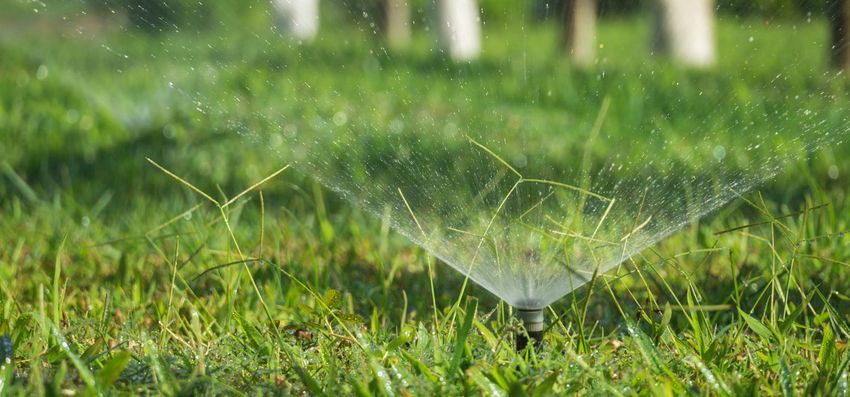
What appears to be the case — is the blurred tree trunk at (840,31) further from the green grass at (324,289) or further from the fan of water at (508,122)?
the green grass at (324,289)

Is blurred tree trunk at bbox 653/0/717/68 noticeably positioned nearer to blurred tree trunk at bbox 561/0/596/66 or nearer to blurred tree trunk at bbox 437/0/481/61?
blurred tree trunk at bbox 561/0/596/66

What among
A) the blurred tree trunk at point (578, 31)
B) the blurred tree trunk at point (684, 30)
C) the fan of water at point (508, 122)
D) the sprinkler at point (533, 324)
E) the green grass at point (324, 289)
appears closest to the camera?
the green grass at point (324, 289)

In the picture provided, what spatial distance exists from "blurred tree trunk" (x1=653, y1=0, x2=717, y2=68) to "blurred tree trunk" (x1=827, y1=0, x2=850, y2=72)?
7.18ft

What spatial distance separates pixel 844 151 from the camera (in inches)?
165

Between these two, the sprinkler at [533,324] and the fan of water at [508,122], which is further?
the fan of water at [508,122]

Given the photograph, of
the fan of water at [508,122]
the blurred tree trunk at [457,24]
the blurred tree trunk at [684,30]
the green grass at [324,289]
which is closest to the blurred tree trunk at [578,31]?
the fan of water at [508,122]

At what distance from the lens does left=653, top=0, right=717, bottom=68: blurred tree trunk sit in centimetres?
800

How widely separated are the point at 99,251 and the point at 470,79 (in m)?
3.16

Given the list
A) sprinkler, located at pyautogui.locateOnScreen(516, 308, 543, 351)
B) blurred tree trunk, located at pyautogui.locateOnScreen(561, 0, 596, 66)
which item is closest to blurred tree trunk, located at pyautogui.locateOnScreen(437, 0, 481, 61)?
blurred tree trunk, located at pyautogui.locateOnScreen(561, 0, 596, 66)

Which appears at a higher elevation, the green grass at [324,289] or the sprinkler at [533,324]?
the sprinkler at [533,324]

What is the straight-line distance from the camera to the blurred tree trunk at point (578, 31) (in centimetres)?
769

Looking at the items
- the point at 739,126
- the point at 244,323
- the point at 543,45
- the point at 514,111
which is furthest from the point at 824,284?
the point at 543,45

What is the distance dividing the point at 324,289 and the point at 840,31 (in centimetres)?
324

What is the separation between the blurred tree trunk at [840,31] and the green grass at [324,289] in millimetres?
288
